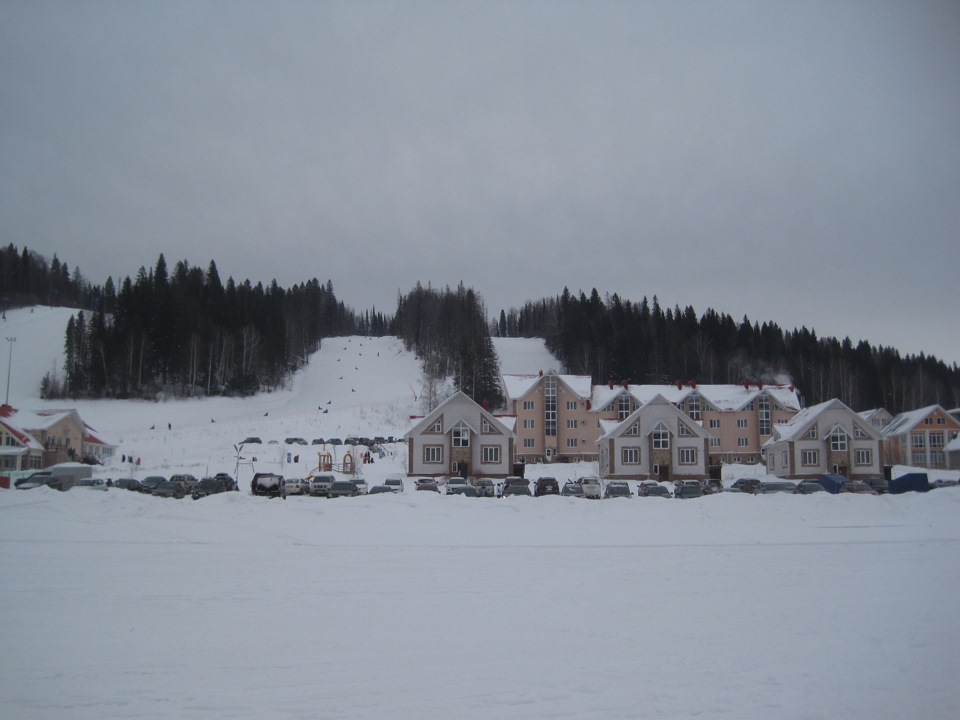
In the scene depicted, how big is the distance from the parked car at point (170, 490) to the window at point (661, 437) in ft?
119

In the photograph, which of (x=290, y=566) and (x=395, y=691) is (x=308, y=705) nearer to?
(x=395, y=691)

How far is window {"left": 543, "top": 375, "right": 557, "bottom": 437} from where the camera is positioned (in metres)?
71.9

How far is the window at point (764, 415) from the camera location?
7381 centimetres

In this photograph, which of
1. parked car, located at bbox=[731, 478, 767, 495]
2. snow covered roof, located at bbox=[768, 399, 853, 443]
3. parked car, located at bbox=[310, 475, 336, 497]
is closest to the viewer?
parked car, located at bbox=[310, 475, 336, 497]

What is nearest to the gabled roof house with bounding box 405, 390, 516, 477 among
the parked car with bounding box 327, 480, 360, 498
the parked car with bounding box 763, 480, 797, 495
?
the parked car with bounding box 327, 480, 360, 498

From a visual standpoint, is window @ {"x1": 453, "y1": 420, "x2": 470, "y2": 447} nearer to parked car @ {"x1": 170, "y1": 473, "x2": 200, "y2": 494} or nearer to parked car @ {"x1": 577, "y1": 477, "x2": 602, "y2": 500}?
parked car @ {"x1": 577, "y1": 477, "x2": 602, "y2": 500}

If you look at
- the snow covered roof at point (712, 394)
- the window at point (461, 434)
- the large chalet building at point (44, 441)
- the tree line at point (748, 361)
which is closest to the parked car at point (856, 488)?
the window at point (461, 434)

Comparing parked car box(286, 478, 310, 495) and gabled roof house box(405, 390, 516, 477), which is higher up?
gabled roof house box(405, 390, 516, 477)

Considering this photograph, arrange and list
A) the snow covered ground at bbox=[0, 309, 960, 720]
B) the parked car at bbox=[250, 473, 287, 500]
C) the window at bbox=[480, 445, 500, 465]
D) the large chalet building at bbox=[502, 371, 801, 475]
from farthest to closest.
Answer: the large chalet building at bbox=[502, 371, 801, 475]
the window at bbox=[480, 445, 500, 465]
the parked car at bbox=[250, 473, 287, 500]
the snow covered ground at bbox=[0, 309, 960, 720]

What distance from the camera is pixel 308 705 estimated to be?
349 inches

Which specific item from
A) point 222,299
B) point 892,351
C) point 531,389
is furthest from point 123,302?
point 892,351

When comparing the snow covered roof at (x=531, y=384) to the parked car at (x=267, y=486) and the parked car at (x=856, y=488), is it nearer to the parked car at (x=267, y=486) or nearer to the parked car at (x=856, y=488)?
the parked car at (x=856, y=488)

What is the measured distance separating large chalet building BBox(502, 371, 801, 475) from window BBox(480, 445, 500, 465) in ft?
46.6

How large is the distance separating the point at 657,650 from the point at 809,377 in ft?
376
